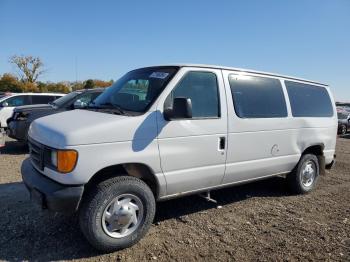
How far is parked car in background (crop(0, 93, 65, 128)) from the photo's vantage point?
43.0 ft

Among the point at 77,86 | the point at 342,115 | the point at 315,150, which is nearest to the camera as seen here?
the point at 315,150

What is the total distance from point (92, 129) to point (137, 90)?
110 cm

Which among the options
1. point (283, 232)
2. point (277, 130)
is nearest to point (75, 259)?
point (283, 232)

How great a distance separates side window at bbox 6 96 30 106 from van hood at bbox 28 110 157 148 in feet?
33.8

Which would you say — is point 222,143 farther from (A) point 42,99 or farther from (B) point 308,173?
(A) point 42,99

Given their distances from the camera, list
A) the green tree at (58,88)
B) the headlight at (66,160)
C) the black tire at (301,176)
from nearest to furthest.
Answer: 1. the headlight at (66,160)
2. the black tire at (301,176)
3. the green tree at (58,88)

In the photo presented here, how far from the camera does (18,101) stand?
13688 millimetres

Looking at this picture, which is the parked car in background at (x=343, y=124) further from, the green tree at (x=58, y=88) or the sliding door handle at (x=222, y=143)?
the green tree at (x=58, y=88)

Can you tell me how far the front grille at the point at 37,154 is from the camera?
12.2ft

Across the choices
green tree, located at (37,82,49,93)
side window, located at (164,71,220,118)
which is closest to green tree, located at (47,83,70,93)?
green tree, located at (37,82,49,93)

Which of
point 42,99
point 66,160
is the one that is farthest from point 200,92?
point 42,99

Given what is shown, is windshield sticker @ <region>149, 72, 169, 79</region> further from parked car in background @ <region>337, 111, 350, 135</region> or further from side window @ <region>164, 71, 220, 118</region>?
parked car in background @ <region>337, 111, 350, 135</region>

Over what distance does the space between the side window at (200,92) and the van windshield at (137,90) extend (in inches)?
7.3

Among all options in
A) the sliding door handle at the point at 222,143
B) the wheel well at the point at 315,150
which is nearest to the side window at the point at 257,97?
the sliding door handle at the point at 222,143
